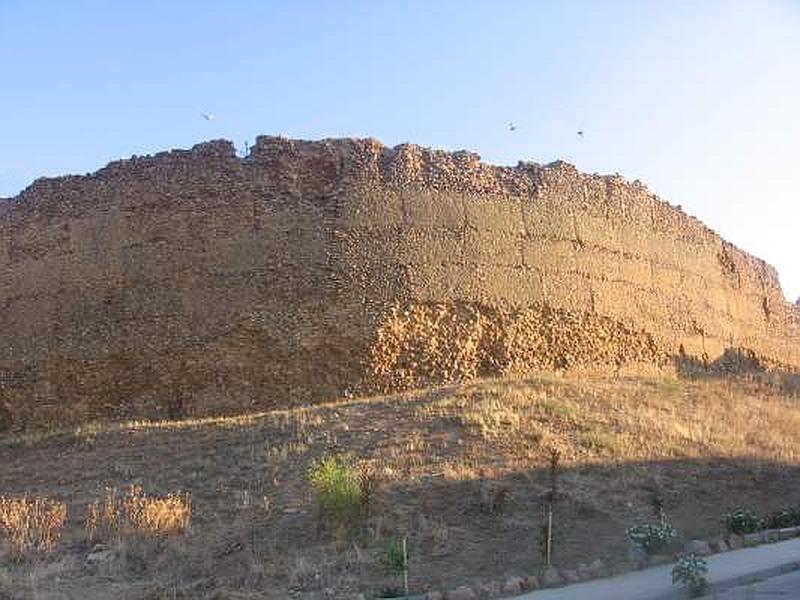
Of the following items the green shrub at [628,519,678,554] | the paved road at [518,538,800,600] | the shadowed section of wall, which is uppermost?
the shadowed section of wall

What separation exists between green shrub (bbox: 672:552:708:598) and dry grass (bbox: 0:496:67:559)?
610cm

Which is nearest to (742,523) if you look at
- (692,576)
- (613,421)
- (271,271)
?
(692,576)

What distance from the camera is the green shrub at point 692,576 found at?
7480 millimetres

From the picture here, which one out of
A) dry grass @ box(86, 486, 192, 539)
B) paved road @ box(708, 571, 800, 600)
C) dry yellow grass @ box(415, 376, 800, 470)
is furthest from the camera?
dry yellow grass @ box(415, 376, 800, 470)

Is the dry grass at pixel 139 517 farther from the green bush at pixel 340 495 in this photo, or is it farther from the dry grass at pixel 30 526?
the green bush at pixel 340 495

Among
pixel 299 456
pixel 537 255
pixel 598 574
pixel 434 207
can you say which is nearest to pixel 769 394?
pixel 537 255

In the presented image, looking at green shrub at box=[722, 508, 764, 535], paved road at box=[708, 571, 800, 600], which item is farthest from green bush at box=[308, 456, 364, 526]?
green shrub at box=[722, 508, 764, 535]

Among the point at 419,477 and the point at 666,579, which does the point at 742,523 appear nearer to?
the point at 666,579

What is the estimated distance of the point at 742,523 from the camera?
10.6 m

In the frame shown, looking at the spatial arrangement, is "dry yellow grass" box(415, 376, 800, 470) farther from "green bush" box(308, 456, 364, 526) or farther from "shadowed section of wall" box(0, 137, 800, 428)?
"green bush" box(308, 456, 364, 526)

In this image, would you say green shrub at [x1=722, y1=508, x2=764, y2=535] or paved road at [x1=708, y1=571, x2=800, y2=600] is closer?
paved road at [x1=708, y1=571, x2=800, y2=600]

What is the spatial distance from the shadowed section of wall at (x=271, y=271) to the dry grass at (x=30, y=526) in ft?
18.2

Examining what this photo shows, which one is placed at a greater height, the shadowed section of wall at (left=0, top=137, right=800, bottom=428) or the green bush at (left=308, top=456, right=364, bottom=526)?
the shadowed section of wall at (left=0, top=137, right=800, bottom=428)

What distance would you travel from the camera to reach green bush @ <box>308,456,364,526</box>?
996cm
